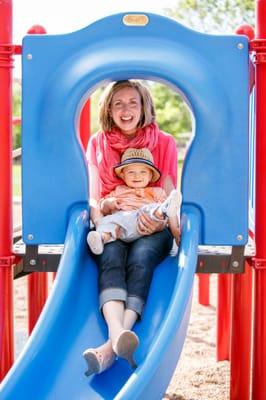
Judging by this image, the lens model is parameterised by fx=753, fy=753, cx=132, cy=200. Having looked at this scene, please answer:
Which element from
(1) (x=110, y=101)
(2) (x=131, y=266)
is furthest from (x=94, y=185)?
(2) (x=131, y=266)

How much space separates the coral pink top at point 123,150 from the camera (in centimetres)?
384

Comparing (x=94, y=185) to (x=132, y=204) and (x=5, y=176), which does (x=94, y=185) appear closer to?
(x=132, y=204)

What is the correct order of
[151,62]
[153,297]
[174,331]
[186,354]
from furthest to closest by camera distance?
[186,354] → [151,62] → [153,297] → [174,331]

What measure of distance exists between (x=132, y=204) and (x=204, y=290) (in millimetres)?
3072

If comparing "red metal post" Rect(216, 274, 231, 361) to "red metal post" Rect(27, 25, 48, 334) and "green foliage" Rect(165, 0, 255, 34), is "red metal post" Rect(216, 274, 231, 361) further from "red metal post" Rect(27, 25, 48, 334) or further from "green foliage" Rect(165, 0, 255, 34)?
"green foliage" Rect(165, 0, 255, 34)

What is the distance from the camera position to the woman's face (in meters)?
3.79

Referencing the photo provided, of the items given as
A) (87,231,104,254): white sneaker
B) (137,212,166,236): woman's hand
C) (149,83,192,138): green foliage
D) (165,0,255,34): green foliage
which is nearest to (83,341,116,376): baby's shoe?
(87,231,104,254): white sneaker

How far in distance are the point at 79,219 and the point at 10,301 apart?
578 mm

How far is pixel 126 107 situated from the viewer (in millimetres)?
3799

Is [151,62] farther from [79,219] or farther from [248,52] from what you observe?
[79,219]

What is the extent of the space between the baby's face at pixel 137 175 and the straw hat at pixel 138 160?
0.09 ft

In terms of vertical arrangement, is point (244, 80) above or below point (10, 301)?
above

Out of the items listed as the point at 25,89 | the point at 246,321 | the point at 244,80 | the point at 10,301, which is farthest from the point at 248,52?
the point at 10,301

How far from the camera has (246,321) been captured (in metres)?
3.93
